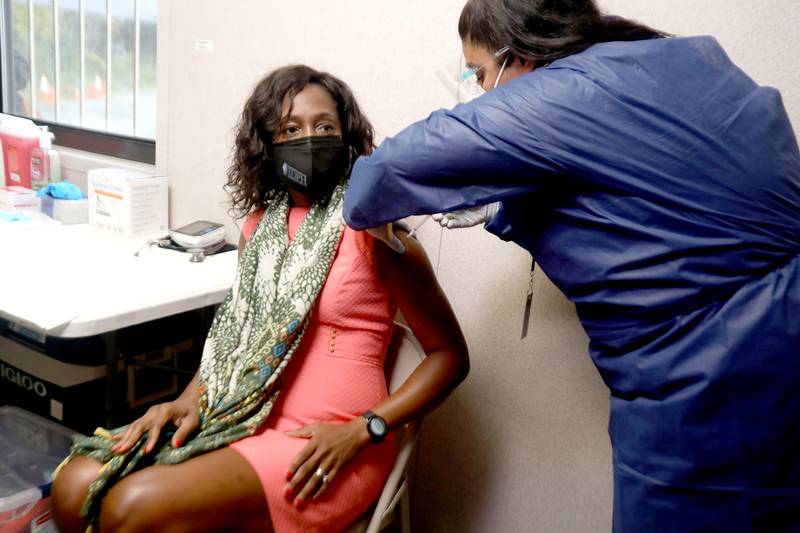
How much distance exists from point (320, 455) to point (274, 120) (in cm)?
69

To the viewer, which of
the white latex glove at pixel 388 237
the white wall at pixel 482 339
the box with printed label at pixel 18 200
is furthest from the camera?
the box with printed label at pixel 18 200

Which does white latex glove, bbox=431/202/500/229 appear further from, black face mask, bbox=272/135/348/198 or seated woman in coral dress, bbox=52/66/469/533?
black face mask, bbox=272/135/348/198

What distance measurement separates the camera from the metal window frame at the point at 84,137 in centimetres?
222

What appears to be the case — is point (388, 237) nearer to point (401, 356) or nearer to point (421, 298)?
point (421, 298)

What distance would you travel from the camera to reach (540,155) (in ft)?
2.45

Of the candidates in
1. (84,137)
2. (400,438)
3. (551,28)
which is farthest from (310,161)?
(84,137)

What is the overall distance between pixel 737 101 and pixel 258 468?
92cm

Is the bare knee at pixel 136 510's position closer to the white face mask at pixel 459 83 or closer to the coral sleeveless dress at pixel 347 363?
the coral sleeveless dress at pixel 347 363

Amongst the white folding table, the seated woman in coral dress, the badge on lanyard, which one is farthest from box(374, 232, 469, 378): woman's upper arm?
the white folding table

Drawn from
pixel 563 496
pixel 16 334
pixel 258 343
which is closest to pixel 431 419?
pixel 563 496

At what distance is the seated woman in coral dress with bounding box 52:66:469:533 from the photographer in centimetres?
97

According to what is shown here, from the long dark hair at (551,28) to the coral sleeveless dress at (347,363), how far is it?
1.51 ft

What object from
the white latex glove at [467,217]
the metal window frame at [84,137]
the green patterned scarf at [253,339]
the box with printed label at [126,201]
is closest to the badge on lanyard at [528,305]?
the white latex glove at [467,217]

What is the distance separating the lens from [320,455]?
39.7 inches
